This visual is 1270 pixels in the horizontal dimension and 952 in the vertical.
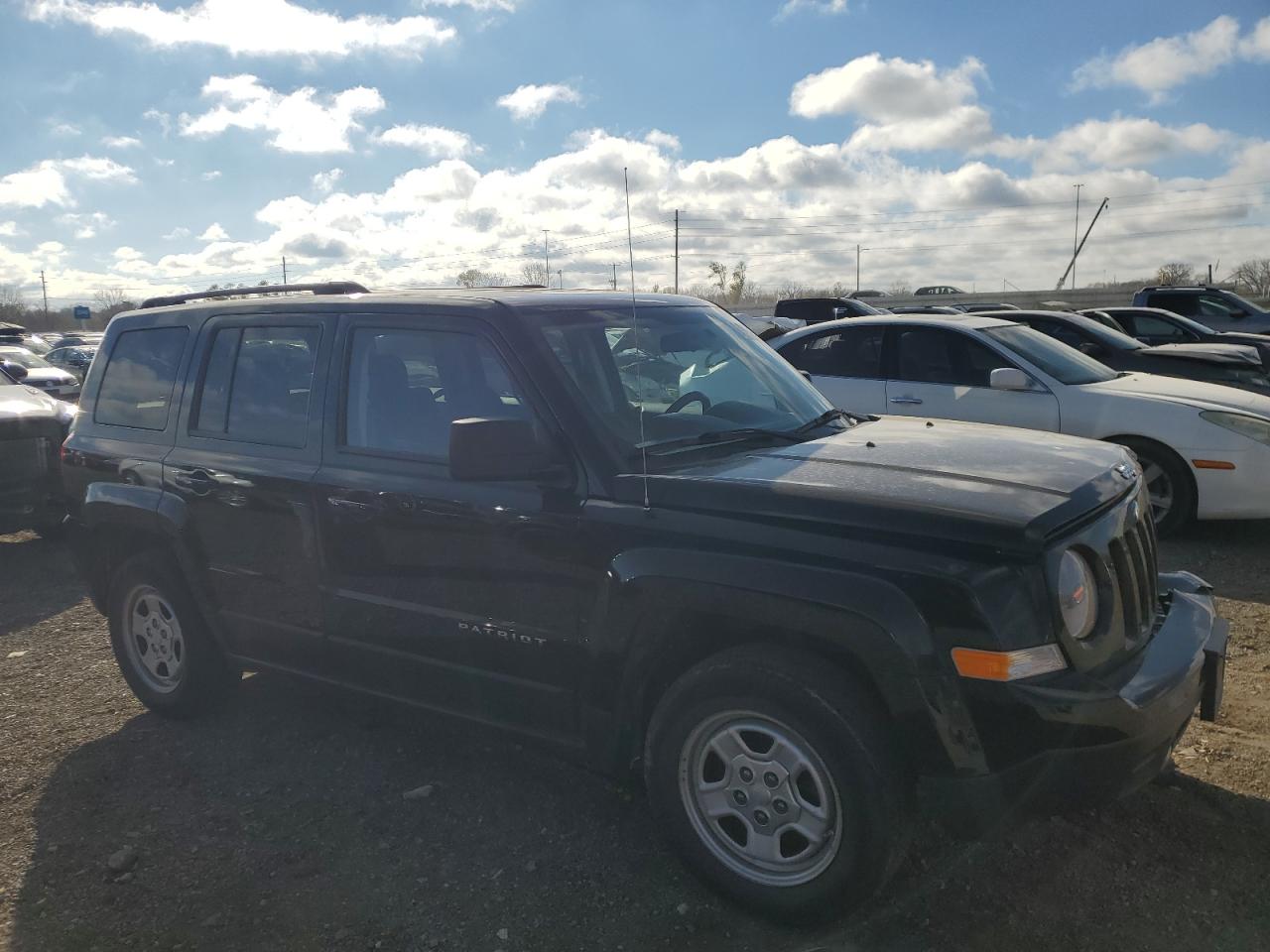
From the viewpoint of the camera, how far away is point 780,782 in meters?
2.74

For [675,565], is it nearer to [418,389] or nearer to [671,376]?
[671,376]

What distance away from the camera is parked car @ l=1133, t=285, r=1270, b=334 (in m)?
19.2

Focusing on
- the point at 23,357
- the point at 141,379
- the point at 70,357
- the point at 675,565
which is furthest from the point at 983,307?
the point at 70,357

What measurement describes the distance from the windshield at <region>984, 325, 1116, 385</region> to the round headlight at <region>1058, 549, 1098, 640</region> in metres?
5.23

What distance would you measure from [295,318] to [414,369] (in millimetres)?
710

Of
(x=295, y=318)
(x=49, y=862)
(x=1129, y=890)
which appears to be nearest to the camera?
→ (x=1129, y=890)

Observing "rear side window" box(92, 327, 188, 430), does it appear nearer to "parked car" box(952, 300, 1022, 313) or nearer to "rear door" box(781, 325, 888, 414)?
"rear door" box(781, 325, 888, 414)

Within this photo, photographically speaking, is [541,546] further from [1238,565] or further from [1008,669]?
[1238,565]

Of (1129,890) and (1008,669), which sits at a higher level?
(1008,669)

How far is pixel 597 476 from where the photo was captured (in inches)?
119

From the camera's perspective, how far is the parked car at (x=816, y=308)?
23297 mm

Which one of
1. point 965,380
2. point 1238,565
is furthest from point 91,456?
point 1238,565

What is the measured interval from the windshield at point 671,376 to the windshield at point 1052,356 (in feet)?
13.6

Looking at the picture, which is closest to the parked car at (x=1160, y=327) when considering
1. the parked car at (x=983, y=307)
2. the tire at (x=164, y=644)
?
the parked car at (x=983, y=307)
